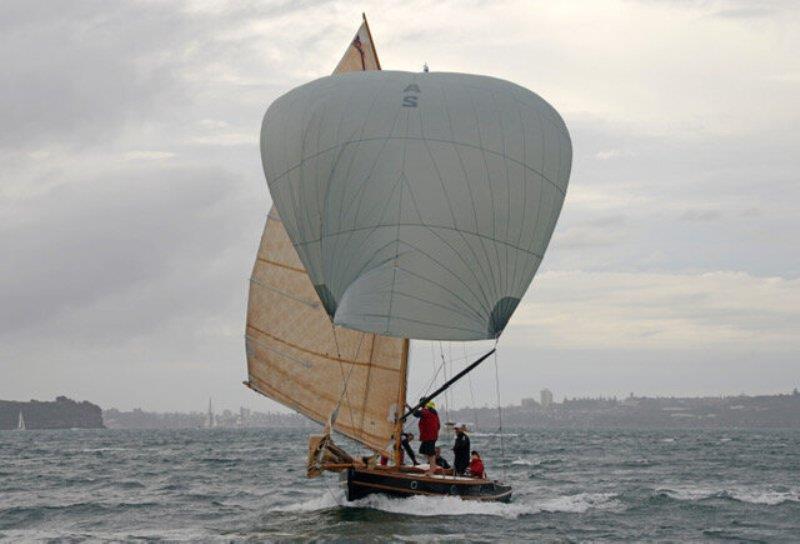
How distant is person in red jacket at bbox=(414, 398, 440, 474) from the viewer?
25.6 meters

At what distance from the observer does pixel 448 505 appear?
25500mm

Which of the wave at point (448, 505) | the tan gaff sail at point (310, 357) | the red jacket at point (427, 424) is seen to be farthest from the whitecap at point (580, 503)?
the tan gaff sail at point (310, 357)

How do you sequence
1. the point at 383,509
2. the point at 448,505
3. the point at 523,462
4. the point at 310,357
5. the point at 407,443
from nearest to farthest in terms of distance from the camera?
1. the point at 383,509
2. the point at 448,505
3. the point at 407,443
4. the point at 310,357
5. the point at 523,462

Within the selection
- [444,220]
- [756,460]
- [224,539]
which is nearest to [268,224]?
[444,220]

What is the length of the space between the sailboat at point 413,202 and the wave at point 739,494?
12.2 meters

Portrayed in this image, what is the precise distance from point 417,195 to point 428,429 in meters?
6.15

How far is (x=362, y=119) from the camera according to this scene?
23.5m

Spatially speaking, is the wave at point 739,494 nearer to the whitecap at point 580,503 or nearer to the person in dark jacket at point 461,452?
the whitecap at point 580,503

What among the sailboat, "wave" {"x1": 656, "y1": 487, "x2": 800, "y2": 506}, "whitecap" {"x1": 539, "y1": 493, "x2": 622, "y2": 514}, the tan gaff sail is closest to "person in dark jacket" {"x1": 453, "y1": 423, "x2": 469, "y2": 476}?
the sailboat

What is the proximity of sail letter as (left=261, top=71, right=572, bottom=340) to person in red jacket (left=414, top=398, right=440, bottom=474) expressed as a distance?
3348 millimetres

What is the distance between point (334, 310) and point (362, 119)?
420cm

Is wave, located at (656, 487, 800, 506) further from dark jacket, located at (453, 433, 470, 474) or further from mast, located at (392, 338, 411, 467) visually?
mast, located at (392, 338, 411, 467)

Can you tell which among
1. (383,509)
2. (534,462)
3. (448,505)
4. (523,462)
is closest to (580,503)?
(448,505)

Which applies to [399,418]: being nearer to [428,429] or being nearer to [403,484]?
[428,429]
